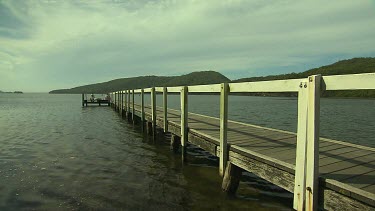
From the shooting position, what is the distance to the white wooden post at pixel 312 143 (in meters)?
3.61

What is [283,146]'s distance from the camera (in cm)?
621

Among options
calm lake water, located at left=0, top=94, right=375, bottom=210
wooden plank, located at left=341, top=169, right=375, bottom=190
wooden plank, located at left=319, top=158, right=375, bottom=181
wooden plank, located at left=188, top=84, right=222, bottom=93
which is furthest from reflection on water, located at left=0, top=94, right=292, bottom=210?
wooden plank, located at left=188, top=84, right=222, bottom=93

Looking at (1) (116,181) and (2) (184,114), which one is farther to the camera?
(2) (184,114)

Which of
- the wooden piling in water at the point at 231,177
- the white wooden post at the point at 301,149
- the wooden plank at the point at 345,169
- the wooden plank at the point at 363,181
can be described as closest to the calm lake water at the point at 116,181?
the wooden piling in water at the point at 231,177

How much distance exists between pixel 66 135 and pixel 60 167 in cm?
704

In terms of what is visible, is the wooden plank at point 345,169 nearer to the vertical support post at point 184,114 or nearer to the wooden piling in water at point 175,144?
the vertical support post at point 184,114

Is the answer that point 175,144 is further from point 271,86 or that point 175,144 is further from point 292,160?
point 271,86

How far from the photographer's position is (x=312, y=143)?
3.67m

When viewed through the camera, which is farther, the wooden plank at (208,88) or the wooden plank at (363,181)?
the wooden plank at (208,88)

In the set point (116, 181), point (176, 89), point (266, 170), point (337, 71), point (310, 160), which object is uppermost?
point (337, 71)

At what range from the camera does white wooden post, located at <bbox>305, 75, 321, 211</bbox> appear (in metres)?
3.61

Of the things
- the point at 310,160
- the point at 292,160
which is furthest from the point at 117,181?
the point at 310,160

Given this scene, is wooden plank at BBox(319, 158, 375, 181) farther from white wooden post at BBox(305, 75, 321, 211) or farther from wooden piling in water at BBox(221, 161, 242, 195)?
wooden piling in water at BBox(221, 161, 242, 195)

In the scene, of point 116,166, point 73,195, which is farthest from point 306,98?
point 116,166
